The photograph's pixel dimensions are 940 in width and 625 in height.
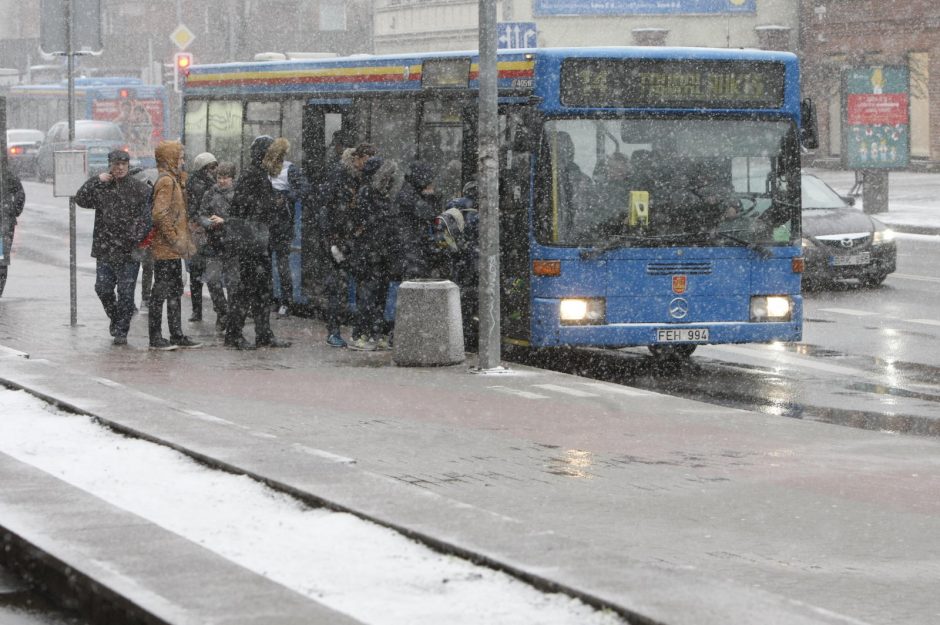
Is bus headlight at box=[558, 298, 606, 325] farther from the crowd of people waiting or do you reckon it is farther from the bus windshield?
the crowd of people waiting

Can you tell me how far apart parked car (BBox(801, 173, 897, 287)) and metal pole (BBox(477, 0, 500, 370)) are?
27.7 feet

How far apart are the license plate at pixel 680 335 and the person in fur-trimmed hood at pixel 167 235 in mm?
3811

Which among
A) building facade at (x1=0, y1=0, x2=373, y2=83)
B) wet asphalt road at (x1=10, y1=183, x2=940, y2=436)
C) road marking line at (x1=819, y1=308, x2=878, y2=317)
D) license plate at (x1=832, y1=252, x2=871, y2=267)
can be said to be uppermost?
building facade at (x1=0, y1=0, x2=373, y2=83)

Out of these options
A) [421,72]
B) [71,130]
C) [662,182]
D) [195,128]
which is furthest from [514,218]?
[195,128]

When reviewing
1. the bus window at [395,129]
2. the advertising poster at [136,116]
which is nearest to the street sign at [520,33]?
the bus window at [395,129]

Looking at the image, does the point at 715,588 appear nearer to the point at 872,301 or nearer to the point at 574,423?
the point at 574,423

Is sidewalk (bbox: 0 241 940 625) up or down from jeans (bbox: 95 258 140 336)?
down

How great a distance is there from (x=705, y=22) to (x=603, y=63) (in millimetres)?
40905

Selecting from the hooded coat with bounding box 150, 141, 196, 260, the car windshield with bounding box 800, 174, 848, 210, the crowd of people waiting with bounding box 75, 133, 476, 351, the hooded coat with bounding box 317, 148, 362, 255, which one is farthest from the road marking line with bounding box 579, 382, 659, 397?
the car windshield with bounding box 800, 174, 848, 210

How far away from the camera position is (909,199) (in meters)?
36.9

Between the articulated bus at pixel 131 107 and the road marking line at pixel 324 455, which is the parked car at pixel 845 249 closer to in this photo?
the road marking line at pixel 324 455

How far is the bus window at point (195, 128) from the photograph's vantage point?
20.6 meters

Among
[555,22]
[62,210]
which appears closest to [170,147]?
[62,210]

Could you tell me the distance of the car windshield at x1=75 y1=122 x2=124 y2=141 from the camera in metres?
48.4
